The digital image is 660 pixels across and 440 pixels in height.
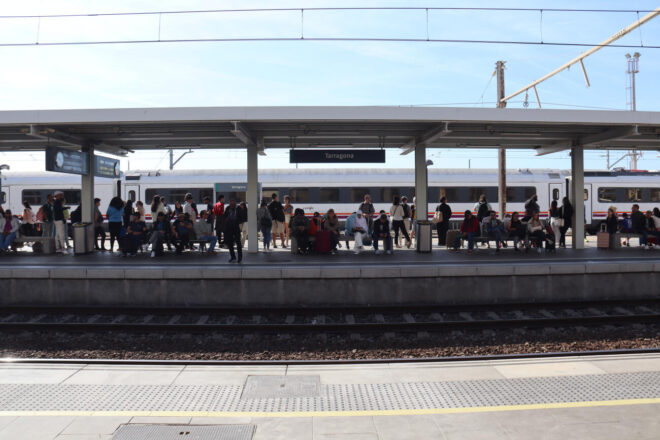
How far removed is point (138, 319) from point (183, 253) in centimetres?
483

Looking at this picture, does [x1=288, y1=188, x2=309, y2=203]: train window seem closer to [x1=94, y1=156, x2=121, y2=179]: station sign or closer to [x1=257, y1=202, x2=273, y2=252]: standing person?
[x1=257, y1=202, x2=273, y2=252]: standing person

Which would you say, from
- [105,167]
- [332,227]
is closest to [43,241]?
[105,167]

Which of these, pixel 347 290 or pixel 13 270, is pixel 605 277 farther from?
pixel 13 270

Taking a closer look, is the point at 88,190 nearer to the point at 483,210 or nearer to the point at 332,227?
the point at 332,227

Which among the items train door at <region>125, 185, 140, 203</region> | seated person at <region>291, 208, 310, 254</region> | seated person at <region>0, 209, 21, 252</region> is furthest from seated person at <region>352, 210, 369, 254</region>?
train door at <region>125, 185, 140, 203</region>

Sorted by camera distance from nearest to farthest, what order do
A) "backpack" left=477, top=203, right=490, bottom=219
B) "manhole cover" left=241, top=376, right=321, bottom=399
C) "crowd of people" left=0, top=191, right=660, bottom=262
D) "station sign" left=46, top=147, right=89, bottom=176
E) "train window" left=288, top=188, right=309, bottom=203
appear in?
"manhole cover" left=241, top=376, right=321, bottom=399
"station sign" left=46, top=147, right=89, bottom=176
"crowd of people" left=0, top=191, right=660, bottom=262
"backpack" left=477, top=203, right=490, bottom=219
"train window" left=288, top=188, right=309, bottom=203

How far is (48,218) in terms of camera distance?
1435cm

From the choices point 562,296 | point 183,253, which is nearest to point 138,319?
point 183,253

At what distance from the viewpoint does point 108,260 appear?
40.2 feet

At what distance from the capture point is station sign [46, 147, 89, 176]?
12141 millimetres

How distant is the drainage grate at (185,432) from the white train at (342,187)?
19.2 meters

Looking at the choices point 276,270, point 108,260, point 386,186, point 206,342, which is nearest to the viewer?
point 206,342

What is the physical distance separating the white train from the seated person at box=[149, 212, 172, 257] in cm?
1005

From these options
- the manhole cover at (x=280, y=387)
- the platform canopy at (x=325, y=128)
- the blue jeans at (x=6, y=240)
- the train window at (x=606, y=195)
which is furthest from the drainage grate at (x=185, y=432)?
the train window at (x=606, y=195)
